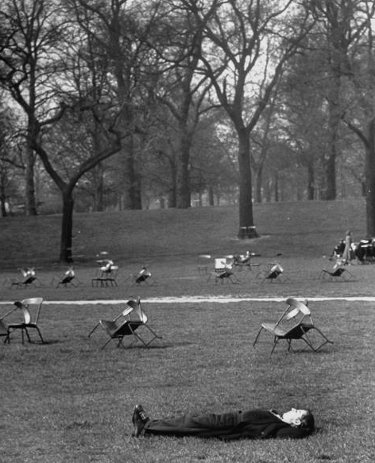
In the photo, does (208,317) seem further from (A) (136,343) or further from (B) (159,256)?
(B) (159,256)

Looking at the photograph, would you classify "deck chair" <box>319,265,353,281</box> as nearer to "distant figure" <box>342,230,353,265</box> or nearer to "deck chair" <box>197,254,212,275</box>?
"distant figure" <box>342,230,353,265</box>

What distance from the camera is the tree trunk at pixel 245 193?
135ft

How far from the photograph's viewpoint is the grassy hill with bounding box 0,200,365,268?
39.8 meters

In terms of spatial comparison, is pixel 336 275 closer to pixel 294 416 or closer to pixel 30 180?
pixel 294 416

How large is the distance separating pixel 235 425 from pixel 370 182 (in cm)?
3318

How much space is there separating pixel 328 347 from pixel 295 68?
2901 centimetres

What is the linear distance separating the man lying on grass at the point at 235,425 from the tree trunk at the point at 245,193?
3349cm

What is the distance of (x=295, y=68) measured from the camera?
130 feet

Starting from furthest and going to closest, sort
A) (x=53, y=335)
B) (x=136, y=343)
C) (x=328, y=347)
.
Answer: (x=53, y=335) → (x=136, y=343) → (x=328, y=347)

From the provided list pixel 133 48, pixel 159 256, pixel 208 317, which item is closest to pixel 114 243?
pixel 159 256

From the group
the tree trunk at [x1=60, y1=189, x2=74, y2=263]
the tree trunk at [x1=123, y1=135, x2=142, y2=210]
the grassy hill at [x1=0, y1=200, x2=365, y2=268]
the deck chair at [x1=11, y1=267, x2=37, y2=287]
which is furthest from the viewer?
the tree trunk at [x1=123, y1=135, x2=142, y2=210]

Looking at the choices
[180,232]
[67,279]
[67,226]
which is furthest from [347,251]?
[180,232]

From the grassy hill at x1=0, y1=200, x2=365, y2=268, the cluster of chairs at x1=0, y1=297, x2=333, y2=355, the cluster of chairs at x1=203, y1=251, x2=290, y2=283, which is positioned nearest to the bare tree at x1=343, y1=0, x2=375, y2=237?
the grassy hill at x1=0, y1=200, x2=365, y2=268

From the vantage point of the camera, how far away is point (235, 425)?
7539mm
